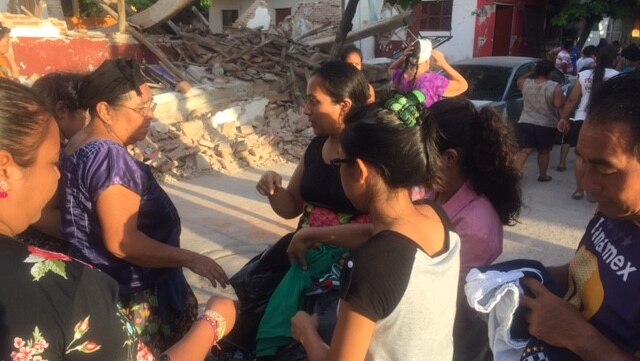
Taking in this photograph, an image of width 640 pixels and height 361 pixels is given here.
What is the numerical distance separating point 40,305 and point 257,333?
4.01 feet

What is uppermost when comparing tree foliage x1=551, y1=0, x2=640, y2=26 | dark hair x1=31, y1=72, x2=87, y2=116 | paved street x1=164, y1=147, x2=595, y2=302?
tree foliage x1=551, y1=0, x2=640, y2=26

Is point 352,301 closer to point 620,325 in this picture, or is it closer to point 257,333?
point 620,325

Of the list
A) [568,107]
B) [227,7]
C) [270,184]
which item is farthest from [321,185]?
[227,7]

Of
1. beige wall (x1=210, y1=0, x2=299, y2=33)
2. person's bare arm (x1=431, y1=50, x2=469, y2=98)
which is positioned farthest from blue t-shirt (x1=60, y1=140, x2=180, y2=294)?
beige wall (x1=210, y1=0, x2=299, y2=33)

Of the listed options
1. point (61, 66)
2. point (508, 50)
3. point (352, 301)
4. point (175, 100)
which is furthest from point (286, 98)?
point (508, 50)

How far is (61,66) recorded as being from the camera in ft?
28.4

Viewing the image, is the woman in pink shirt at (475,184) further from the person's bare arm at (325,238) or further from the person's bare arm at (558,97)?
the person's bare arm at (558,97)

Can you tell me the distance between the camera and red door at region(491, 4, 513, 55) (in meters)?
19.0

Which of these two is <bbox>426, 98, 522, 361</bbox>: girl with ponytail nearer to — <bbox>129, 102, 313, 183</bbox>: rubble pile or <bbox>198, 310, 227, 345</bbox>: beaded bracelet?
<bbox>198, 310, 227, 345</bbox>: beaded bracelet

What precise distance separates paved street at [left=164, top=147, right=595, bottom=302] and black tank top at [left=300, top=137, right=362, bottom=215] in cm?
191

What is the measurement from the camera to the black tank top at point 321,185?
2383 mm

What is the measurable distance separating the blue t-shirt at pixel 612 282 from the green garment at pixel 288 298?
1014mm

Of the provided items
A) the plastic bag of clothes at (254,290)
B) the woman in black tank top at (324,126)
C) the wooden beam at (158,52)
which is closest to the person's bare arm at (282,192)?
the woman in black tank top at (324,126)

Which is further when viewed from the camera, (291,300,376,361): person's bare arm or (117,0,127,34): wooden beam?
(117,0,127,34): wooden beam
